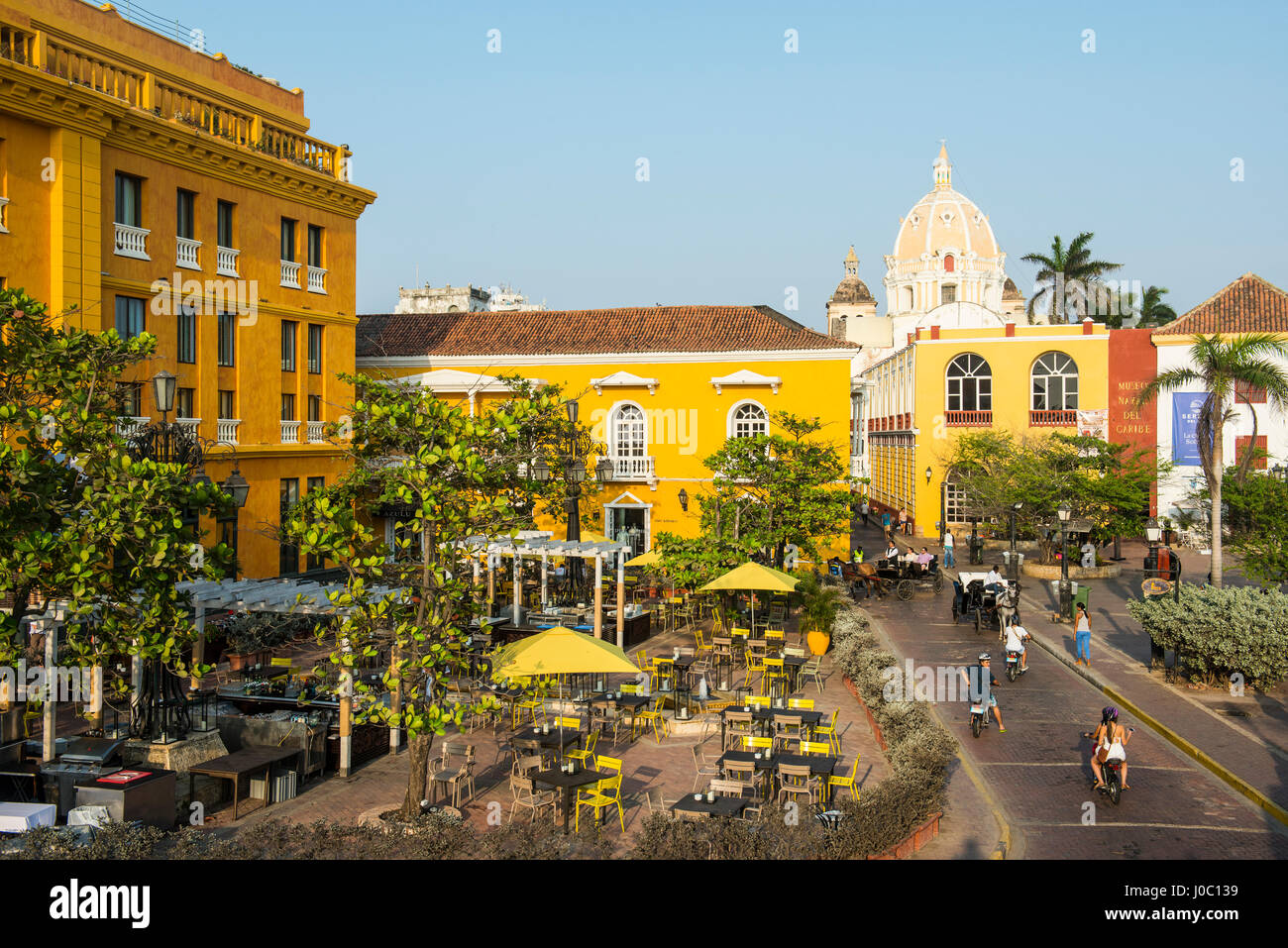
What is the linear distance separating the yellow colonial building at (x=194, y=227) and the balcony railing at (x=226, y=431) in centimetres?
5

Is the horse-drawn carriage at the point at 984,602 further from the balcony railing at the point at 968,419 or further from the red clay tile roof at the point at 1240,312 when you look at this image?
the red clay tile roof at the point at 1240,312

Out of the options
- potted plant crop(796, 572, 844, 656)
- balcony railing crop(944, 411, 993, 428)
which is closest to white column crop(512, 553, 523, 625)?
potted plant crop(796, 572, 844, 656)

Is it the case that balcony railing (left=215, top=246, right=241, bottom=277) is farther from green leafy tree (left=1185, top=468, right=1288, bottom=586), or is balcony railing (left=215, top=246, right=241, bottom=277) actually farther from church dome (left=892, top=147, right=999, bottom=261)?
church dome (left=892, top=147, right=999, bottom=261)

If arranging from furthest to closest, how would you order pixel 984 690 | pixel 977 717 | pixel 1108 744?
pixel 984 690 → pixel 977 717 → pixel 1108 744

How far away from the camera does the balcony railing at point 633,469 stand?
32875 mm

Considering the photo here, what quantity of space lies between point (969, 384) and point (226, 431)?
1208 inches

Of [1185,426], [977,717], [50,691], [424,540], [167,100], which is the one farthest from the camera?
[1185,426]

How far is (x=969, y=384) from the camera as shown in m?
43.8

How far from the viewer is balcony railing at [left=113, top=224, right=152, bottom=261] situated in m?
21.5

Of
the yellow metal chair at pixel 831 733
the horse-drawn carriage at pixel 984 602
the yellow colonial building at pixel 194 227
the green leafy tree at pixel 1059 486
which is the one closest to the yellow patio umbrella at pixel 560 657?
the yellow metal chair at pixel 831 733

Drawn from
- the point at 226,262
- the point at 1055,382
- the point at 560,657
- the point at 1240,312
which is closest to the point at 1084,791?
the point at 560,657

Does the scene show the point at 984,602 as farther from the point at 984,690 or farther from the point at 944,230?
the point at 944,230
